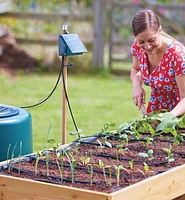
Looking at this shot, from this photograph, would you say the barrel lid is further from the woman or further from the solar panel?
the woman

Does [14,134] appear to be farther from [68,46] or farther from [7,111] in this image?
[68,46]

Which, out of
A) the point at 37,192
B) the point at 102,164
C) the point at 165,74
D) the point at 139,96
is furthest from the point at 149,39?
the point at 37,192

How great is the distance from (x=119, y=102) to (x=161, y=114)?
164 inches

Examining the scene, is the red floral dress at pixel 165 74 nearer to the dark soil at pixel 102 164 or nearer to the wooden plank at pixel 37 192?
the dark soil at pixel 102 164

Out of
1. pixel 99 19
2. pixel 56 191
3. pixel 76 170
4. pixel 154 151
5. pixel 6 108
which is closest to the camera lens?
pixel 56 191

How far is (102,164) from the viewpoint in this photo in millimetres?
3631

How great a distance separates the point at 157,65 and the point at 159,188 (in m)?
1.58

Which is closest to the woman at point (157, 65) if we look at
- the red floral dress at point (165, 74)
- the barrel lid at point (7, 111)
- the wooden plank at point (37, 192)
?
the red floral dress at point (165, 74)

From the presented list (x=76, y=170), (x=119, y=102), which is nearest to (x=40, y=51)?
(x=119, y=102)

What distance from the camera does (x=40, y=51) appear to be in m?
11.4

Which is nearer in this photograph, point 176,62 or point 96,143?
point 96,143

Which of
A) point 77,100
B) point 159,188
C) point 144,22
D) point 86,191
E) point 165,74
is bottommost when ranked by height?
point 77,100

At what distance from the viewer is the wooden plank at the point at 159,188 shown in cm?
320

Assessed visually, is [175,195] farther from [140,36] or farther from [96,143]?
[140,36]
